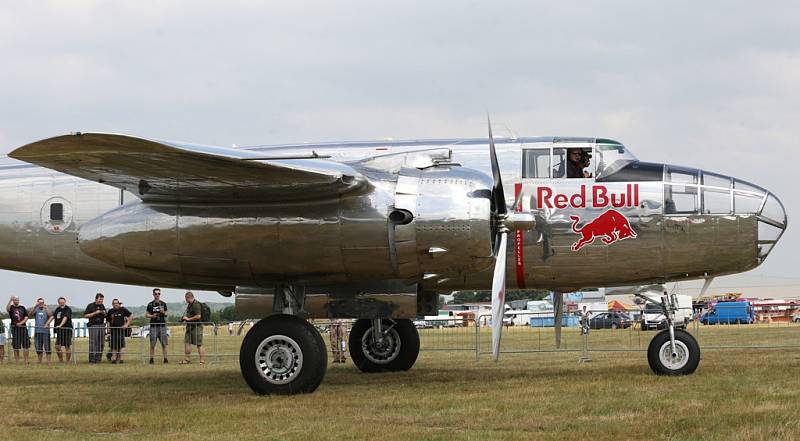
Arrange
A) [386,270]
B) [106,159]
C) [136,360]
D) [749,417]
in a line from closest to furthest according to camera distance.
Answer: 1. [749,417]
2. [106,159]
3. [386,270]
4. [136,360]

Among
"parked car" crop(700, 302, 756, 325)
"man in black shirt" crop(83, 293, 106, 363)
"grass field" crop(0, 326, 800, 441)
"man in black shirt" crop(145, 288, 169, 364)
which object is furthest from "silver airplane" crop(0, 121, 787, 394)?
"parked car" crop(700, 302, 756, 325)

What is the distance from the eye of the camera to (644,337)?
931 inches

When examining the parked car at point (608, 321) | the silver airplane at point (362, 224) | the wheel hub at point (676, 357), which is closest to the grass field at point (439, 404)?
the wheel hub at point (676, 357)

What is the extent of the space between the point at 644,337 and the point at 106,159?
54.4 feet

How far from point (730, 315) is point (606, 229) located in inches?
1092

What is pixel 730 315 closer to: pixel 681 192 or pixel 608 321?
pixel 608 321

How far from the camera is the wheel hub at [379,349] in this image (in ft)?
52.3

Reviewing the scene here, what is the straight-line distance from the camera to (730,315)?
38500 millimetres

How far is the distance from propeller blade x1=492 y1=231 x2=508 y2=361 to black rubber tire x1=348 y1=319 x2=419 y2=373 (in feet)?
13.8

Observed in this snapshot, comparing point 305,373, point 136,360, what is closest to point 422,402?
point 305,373

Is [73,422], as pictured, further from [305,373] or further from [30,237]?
[30,237]

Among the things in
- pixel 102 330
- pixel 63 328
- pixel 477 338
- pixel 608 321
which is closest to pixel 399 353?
pixel 477 338

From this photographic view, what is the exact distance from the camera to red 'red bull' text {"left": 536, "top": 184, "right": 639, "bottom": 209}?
43.4 feet

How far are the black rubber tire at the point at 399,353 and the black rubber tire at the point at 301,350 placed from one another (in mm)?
4073
